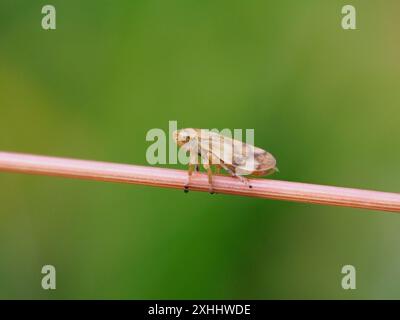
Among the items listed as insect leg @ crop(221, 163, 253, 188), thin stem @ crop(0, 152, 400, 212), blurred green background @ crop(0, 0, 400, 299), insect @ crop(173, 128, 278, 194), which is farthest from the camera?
blurred green background @ crop(0, 0, 400, 299)

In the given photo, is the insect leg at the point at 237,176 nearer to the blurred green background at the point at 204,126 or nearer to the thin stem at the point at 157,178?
the thin stem at the point at 157,178

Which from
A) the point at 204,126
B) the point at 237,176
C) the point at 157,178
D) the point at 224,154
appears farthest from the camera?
the point at 204,126

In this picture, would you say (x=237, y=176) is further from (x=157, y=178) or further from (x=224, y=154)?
(x=157, y=178)

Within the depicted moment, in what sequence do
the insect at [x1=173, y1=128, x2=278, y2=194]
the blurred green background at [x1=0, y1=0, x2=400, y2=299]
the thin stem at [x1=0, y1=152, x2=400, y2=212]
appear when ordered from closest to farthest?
the thin stem at [x1=0, y1=152, x2=400, y2=212] → the insect at [x1=173, y1=128, x2=278, y2=194] → the blurred green background at [x1=0, y1=0, x2=400, y2=299]

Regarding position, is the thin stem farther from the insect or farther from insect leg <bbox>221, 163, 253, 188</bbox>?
the insect

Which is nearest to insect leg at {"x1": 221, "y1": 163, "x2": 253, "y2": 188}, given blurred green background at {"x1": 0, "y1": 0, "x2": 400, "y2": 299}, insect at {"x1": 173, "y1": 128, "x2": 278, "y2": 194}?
insect at {"x1": 173, "y1": 128, "x2": 278, "y2": 194}

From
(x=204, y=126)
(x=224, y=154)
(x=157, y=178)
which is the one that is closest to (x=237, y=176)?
(x=224, y=154)

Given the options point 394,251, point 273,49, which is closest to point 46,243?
point 273,49

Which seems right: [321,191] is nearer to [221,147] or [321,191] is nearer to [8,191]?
[221,147]
